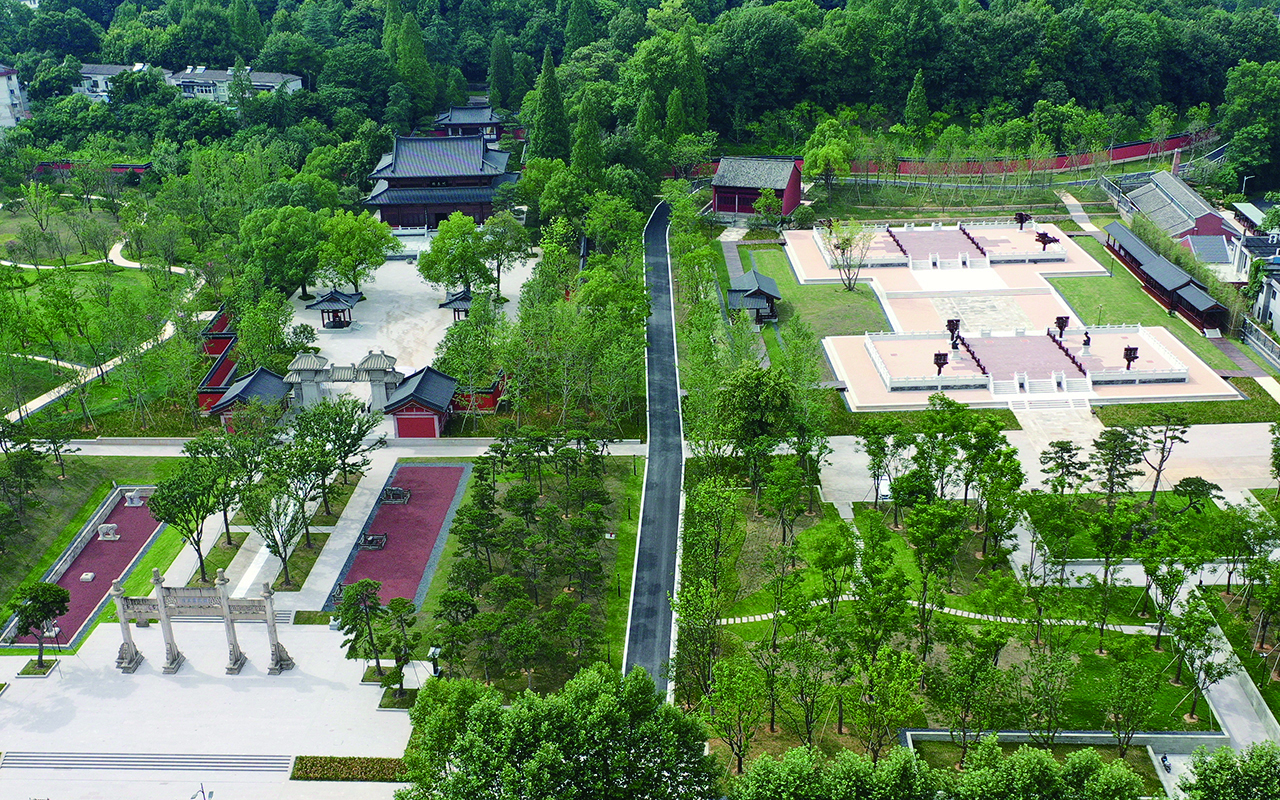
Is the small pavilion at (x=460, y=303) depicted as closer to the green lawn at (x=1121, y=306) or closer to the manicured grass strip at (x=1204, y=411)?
the manicured grass strip at (x=1204, y=411)

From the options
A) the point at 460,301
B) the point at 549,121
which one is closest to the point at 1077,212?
the point at 549,121

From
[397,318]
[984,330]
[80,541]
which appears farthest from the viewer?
[397,318]

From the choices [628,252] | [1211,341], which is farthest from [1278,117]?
[628,252]

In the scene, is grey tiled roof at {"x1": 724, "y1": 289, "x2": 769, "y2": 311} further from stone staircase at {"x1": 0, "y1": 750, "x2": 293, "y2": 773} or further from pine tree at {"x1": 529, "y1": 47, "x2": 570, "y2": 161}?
stone staircase at {"x1": 0, "y1": 750, "x2": 293, "y2": 773}

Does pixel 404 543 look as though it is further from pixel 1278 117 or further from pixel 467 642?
pixel 1278 117

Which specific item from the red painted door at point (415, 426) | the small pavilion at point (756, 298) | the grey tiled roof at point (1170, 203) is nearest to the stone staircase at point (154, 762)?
the red painted door at point (415, 426)

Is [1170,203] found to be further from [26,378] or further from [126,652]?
[26,378]
